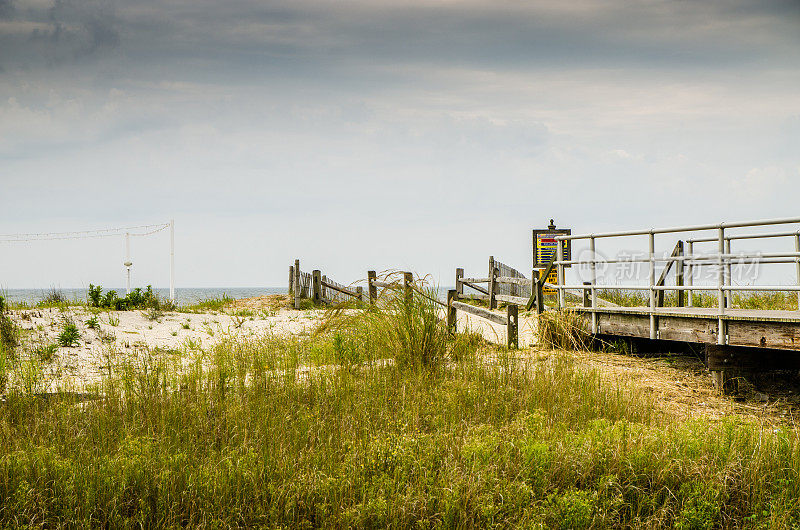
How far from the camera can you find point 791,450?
5926 millimetres

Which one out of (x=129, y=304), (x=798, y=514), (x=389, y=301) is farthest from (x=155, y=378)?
(x=129, y=304)

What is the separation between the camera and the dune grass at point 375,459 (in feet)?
15.6

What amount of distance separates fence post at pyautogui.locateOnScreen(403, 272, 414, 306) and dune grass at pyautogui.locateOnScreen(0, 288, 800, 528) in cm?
160

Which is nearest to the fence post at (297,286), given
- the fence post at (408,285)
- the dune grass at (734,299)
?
the dune grass at (734,299)

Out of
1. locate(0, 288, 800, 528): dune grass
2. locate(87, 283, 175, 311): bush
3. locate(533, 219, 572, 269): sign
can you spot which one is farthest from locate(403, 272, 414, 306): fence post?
locate(533, 219, 572, 269): sign

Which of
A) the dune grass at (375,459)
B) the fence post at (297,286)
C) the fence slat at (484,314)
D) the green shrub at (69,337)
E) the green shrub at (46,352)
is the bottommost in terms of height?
the dune grass at (375,459)

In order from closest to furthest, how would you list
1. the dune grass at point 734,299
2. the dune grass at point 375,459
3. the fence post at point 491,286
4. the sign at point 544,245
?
the dune grass at point 375,459
the dune grass at point 734,299
the fence post at point 491,286
the sign at point 544,245

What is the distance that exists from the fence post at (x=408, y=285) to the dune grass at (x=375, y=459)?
160 centimetres

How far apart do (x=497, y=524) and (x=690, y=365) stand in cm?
767

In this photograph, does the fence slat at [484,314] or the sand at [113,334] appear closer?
the sand at [113,334]

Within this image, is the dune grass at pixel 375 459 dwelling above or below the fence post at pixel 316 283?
below

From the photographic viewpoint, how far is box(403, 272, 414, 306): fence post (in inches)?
356

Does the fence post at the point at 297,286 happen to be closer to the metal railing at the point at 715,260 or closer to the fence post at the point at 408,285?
the metal railing at the point at 715,260

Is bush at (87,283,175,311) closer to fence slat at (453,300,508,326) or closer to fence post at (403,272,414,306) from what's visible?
fence slat at (453,300,508,326)
